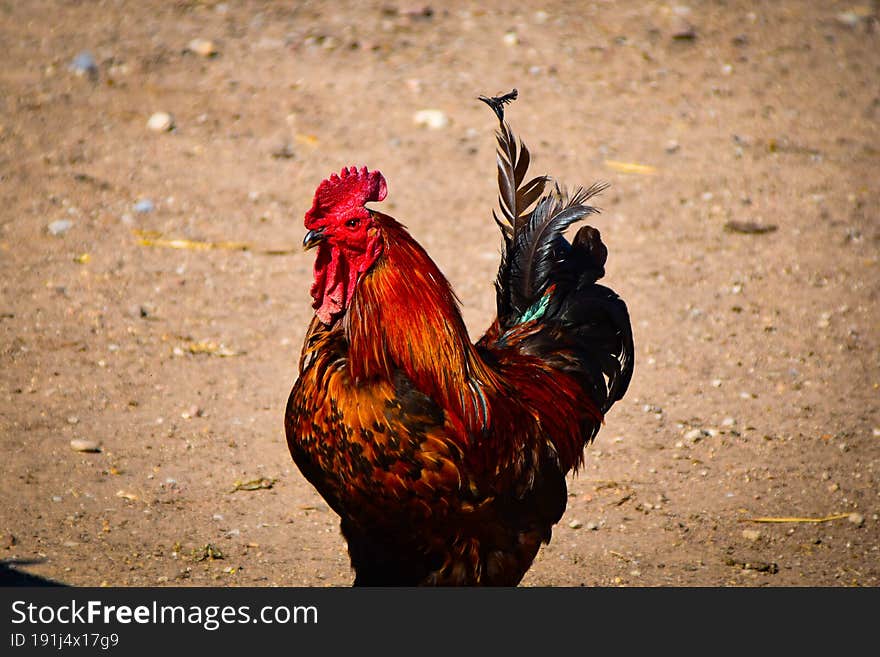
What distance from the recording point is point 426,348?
3678 millimetres

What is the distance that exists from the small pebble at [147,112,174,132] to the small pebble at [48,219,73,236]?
1358 mm

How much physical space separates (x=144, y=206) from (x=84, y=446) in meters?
2.64

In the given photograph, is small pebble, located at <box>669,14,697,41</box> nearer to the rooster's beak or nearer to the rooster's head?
the rooster's head

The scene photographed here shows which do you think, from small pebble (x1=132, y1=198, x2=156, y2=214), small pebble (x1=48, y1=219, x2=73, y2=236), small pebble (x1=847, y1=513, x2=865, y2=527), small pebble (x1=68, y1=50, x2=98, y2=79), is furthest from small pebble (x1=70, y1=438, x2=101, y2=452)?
small pebble (x1=68, y1=50, x2=98, y2=79)

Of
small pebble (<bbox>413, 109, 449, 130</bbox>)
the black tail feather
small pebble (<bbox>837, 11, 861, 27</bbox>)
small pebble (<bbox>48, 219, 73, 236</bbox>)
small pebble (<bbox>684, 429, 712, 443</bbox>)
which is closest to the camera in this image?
the black tail feather

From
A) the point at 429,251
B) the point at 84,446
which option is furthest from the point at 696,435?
the point at 84,446

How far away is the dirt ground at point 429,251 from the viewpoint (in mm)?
4965

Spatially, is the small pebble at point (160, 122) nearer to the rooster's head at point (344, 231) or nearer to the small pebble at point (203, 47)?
the small pebble at point (203, 47)

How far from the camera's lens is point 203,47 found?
363 inches

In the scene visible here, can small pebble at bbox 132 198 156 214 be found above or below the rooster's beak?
below

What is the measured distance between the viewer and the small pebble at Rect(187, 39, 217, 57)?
30.0 ft

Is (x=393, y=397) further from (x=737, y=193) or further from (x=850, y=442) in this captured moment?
(x=737, y=193)
